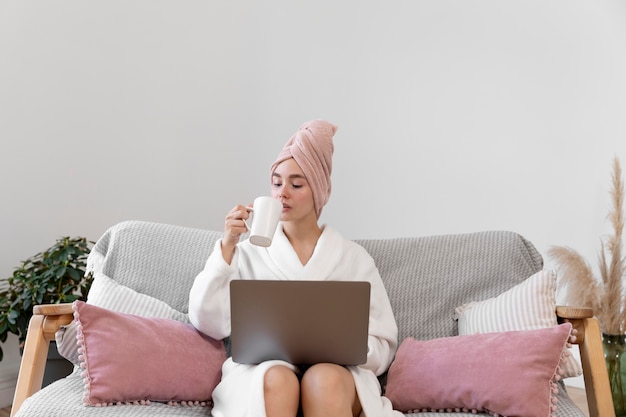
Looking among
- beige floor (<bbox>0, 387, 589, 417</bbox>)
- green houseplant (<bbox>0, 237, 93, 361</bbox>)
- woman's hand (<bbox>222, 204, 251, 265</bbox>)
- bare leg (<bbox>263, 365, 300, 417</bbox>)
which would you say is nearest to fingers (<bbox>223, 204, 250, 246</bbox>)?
woman's hand (<bbox>222, 204, 251, 265</bbox>)

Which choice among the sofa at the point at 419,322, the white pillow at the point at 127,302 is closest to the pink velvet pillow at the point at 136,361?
the sofa at the point at 419,322

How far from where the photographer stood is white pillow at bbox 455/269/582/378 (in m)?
2.13

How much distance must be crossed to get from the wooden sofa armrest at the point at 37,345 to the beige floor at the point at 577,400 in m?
1.34

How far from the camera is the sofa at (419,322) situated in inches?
76.4

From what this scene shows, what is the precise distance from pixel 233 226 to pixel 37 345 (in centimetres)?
60

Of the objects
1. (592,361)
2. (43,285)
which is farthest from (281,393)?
(43,285)

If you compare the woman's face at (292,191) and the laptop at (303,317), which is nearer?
the laptop at (303,317)

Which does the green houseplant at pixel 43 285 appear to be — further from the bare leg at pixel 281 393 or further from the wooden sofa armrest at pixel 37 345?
the bare leg at pixel 281 393

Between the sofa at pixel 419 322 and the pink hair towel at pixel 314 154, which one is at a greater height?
the pink hair towel at pixel 314 154

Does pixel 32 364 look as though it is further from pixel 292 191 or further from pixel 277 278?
pixel 292 191

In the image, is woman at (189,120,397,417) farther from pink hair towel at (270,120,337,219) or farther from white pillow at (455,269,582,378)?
white pillow at (455,269,582,378)

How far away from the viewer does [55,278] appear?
2969mm

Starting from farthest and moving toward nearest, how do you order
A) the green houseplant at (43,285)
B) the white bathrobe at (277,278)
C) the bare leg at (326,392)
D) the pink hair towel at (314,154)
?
the green houseplant at (43,285) < the pink hair towel at (314,154) < the white bathrobe at (277,278) < the bare leg at (326,392)

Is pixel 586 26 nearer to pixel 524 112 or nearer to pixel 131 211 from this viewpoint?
pixel 524 112
